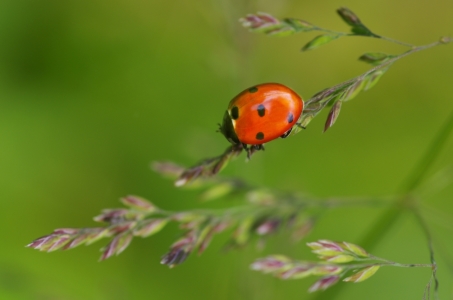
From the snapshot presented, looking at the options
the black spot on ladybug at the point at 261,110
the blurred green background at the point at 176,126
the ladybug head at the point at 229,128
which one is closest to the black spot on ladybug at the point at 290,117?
the black spot on ladybug at the point at 261,110

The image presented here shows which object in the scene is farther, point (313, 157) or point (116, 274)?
point (313, 157)

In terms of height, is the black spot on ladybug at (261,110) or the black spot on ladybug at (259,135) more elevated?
the black spot on ladybug at (261,110)

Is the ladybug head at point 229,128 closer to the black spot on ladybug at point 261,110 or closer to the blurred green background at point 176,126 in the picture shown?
the black spot on ladybug at point 261,110

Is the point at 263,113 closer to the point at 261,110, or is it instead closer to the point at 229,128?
the point at 261,110

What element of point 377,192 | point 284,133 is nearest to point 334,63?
point 377,192

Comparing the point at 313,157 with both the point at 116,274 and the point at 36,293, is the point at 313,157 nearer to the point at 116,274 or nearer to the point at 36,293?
the point at 116,274
